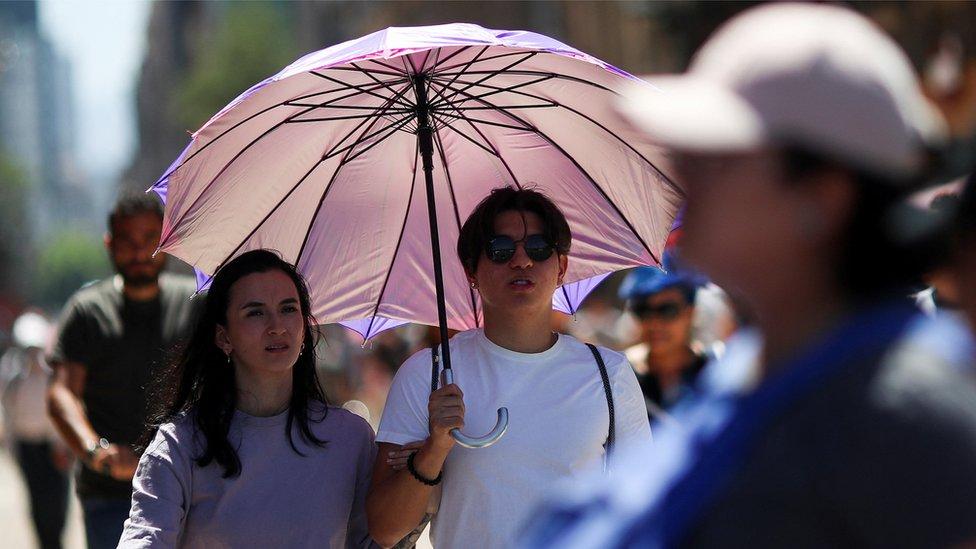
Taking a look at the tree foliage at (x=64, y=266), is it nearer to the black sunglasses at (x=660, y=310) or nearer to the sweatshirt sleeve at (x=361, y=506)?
the black sunglasses at (x=660, y=310)

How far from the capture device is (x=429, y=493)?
11.3ft

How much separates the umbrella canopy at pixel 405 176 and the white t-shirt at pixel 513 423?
0.65m

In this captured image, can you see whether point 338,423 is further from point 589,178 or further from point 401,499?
point 589,178

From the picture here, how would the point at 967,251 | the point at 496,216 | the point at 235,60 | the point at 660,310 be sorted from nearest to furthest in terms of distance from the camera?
the point at 967,251, the point at 496,216, the point at 660,310, the point at 235,60

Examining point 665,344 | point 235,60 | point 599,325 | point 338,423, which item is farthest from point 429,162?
point 235,60

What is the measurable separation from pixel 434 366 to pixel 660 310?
111 inches

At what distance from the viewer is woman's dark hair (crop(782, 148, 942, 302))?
5.02ft

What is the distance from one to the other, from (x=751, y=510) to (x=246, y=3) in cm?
6832

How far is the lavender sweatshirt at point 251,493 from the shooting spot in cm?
342

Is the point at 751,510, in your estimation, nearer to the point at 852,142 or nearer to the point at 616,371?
the point at 852,142

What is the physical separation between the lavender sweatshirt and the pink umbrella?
66 centimetres

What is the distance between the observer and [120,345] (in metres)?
5.71

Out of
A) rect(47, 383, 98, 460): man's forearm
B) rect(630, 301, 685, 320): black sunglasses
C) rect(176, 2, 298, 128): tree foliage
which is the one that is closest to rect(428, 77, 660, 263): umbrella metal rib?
rect(630, 301, 685, 320): black sunglasses

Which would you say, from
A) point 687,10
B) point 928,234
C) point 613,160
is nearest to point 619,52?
point 687,10
